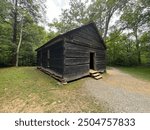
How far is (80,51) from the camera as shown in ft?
35.0

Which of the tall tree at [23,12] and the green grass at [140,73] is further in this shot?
the tall tree at [23,12]

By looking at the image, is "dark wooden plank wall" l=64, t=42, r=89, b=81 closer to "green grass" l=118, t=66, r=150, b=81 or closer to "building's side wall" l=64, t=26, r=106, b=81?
"building's side wall" l=64, t=26, r=106, b=81

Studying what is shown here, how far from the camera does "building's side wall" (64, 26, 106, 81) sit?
9250mm

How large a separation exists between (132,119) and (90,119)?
51.2 inches

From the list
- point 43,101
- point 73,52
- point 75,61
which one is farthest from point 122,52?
point 43,101

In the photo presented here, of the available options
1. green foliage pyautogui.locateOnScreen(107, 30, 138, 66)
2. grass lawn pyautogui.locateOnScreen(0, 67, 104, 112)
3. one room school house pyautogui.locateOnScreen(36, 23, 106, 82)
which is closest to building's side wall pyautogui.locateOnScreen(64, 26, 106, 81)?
one room school house pyautogui.locateOnScreen(36, 23, 106, 82)

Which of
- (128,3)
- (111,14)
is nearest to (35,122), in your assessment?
(128,3)

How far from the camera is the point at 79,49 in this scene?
10.5 metres

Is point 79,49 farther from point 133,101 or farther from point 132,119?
point 132,119

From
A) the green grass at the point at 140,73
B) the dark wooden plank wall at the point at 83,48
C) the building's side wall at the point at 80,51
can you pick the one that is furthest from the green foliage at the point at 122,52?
the building's side wall at the point at 80,51

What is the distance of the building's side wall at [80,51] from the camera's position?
364 inches

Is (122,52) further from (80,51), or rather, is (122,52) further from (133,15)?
(80,51)

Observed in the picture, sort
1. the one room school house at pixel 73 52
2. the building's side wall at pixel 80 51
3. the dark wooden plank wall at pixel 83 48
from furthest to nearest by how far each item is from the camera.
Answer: the dark wooden plank wall at pixel 83 48, the building's side wall at pixel 80 51, the one room school house at pixel 73 52

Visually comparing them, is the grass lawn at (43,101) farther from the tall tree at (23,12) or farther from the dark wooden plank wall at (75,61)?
the tall tree at (23,12)
